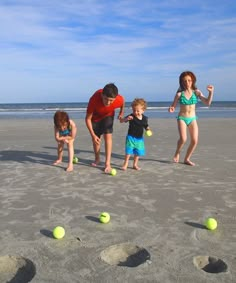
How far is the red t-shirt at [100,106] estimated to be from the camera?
254 inches

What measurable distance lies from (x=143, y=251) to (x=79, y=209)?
131cm

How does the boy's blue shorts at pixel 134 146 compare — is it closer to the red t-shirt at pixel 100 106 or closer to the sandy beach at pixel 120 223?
the sandy beach at pixel 120 223

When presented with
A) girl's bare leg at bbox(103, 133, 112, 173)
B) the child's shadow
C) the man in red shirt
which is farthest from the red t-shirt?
the child's shadow

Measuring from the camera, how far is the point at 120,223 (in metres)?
3.79

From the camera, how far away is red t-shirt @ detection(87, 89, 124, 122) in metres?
6.46

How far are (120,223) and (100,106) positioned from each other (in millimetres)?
3187

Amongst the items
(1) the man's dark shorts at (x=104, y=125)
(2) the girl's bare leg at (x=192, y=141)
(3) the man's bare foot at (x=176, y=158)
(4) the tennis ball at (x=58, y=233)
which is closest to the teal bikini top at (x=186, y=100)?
(2) the girl's bare leg at (x=192, y=141)

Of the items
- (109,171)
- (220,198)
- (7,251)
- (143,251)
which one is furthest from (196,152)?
(7,251)

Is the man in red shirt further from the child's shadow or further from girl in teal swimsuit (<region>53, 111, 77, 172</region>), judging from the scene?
the child's shadow

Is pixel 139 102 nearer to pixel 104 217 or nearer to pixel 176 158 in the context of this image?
pixel 176 158

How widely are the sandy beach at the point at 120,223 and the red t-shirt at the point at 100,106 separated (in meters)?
1.05

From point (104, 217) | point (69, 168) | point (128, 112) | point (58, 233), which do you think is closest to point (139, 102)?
point (69, 168)

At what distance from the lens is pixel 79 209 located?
167 inches

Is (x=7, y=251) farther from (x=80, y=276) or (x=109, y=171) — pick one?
(x=109, y=171)
